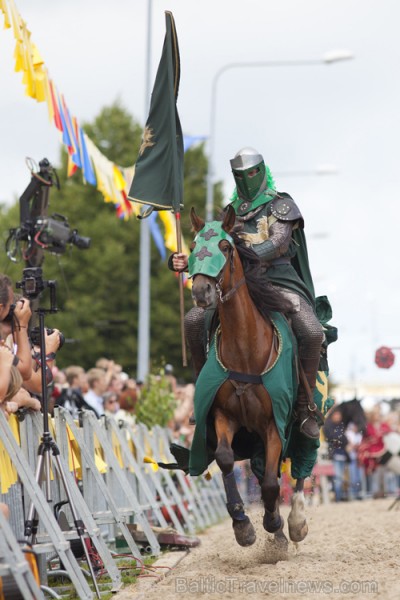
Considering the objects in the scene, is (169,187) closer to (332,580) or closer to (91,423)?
(91,423)

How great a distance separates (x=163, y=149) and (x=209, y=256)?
6.14ft

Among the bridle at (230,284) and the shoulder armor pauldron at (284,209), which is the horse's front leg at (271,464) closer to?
the bridle at (230,284)

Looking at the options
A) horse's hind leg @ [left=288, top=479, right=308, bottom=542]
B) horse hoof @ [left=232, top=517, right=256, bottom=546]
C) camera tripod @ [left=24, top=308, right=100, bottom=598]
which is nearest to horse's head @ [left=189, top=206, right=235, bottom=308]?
camera tripod @ [left=24, top=308, right=100, bottom=598]

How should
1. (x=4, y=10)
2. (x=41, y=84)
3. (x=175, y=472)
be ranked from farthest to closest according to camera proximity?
(x=175, y=472), (x=41, y=84), (x=4, y=10)

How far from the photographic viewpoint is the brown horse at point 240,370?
9.68 meters

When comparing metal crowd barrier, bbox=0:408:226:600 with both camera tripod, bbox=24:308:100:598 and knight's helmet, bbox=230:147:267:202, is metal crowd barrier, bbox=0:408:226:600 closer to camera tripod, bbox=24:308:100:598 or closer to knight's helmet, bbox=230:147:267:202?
camera tripod, bbox=24:308:100:598

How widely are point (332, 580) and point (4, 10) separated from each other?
5213 millimetres

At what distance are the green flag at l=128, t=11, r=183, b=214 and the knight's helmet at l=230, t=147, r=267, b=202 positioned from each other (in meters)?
0.47

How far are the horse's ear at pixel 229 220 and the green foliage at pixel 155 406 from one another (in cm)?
673

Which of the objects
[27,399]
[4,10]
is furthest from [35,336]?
[4,10]

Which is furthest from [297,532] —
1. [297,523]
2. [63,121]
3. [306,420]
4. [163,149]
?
[63,121]

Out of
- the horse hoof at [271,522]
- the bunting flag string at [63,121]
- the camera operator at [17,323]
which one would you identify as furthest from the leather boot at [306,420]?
the bunting flag string at [63,121]

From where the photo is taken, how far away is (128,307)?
4294 centimetres

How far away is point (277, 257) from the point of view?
34.4 feet
